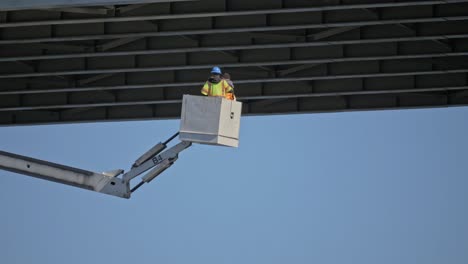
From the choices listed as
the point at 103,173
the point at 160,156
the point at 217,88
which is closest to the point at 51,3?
the point at 103,173

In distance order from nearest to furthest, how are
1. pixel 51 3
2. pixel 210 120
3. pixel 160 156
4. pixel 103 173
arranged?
pixel 210 120 < pixel 160 156 < pixel 103 173 < pixel 51 3

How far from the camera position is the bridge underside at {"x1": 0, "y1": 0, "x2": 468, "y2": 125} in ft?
146

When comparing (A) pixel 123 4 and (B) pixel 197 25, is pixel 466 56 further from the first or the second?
(A) pixel 123 4

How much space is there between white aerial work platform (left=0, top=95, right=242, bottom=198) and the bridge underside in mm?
6997

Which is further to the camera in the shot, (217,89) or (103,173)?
(103,173)

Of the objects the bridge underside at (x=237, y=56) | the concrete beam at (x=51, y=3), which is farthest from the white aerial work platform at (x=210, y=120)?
the bridge underside at (x=237, y=56)

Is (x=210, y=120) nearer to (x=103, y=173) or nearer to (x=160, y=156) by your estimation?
(x=160, y=156)

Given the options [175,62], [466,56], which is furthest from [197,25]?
[466,56]

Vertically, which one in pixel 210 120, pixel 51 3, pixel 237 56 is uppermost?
pixel 51 3

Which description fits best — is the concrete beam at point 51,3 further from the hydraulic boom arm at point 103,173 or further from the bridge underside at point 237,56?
the hydraulic boom arm at point 103,173

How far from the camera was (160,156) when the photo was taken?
36500mm

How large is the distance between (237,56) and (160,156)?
12.7 metres

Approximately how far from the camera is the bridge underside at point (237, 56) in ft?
146

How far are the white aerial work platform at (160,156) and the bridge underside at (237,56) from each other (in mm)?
6997
